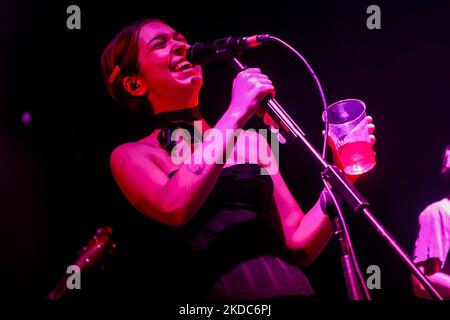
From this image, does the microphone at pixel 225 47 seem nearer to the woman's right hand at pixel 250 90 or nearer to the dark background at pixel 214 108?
the woman's right hand at pixel 250 90

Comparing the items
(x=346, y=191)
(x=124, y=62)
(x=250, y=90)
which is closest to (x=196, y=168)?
(x=250, y=90)

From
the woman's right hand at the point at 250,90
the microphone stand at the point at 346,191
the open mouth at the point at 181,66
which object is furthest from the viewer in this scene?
the open mouth at the point at 181,66

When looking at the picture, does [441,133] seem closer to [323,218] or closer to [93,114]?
[323,218]

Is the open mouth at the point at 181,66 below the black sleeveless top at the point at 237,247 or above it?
above

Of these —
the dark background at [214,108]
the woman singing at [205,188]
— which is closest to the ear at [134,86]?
the woman singing at [205,188]

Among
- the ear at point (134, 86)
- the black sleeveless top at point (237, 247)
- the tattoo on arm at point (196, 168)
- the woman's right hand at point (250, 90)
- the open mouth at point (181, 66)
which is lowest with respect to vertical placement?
the black sleeveless top at point (237, 247)

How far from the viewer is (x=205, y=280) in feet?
4.99

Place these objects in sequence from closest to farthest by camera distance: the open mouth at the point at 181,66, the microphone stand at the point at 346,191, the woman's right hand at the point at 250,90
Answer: the microphone stand at the point at 346,191, the woman's right hand at the point at 250,90, the open mouth at the point at 181,66

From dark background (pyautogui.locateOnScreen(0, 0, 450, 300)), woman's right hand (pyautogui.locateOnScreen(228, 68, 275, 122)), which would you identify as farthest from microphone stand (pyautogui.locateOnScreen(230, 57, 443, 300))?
dark background (pyautogui.locateOnScreen(0, 0, 450, 300))

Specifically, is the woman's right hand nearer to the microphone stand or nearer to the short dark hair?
the microphone stand

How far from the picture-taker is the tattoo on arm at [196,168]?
1.44 m

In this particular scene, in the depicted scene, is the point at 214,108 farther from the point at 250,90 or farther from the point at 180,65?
the point at 250,90
